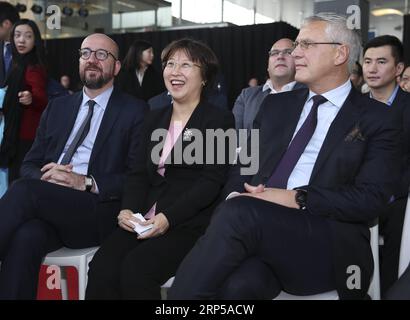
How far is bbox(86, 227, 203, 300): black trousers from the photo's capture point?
5.66 feet

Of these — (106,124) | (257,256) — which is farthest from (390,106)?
(106,124)

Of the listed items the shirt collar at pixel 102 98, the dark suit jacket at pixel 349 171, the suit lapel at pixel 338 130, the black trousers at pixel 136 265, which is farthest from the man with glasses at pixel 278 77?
the black trousers at pixel 136 265

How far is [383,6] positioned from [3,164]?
8.18 m

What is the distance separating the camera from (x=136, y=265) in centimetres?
174

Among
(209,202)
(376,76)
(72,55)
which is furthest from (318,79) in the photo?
(72,55)

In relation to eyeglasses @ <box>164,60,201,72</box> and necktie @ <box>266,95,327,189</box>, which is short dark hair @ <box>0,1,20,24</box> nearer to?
eyeglasses @ <box>164,60,201,72</box>

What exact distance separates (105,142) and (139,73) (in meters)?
2.62

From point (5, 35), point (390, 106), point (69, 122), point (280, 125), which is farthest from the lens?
point (5, 35)

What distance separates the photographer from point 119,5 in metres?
10.3

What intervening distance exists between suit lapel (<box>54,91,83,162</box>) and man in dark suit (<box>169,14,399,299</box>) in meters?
0.85

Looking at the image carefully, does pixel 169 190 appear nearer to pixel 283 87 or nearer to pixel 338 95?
pixel 338 95

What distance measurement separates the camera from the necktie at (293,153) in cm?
187

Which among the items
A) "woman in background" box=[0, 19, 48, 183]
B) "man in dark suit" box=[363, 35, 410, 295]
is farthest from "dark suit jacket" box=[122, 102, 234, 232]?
"woman in background" box=[0, 19, 48, 183]

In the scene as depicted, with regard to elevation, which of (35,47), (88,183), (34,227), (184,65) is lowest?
(34,227)
